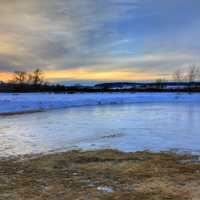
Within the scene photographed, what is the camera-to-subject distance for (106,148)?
8.59m

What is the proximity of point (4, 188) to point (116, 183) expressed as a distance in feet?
6.05

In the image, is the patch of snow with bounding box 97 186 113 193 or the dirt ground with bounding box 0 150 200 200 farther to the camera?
the patch of snow with bounding box 97 186 113 193

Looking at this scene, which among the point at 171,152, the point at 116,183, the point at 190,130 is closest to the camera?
the point at 116,183

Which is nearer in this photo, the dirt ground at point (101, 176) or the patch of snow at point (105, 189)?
the dirt ground at point (101, 176)

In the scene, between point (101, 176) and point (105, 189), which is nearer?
point (105, 189)

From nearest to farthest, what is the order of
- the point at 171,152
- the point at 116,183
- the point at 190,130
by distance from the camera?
the point at 116,183 → the point at 171,152 → the point at 190,130

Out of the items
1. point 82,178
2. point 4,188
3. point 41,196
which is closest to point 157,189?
point 82,178

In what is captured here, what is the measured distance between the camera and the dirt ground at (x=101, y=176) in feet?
15.4

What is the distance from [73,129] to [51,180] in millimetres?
7210

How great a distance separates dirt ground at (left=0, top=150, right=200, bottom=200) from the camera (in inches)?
185

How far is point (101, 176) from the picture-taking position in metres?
5.75

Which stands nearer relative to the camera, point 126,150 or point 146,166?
point 146,166

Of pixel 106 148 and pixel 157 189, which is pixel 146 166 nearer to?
pixel 157 189

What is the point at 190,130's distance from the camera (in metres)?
11.9
